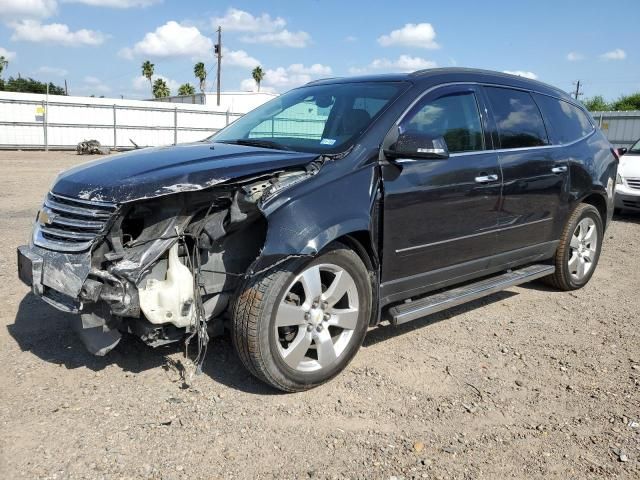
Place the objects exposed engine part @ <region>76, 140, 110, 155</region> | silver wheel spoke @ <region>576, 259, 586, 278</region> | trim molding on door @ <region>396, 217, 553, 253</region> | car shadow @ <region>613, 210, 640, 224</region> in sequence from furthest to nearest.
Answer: exposed engine part @ <region>76, 140, 110, 155</region> < car shadow @ <region>613, 210, 640, 224</region> < silver wheel spoke @ <region>576, 259, 586, 278</region> < trim molding on door @ <region>396, 217, 553, 253</region>

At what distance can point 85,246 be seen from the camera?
9.91 ft

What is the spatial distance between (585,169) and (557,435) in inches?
122

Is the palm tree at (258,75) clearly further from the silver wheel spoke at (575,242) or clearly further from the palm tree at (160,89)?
the silver wheel spoke at (575,242)

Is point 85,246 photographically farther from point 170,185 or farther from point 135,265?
point 170,185

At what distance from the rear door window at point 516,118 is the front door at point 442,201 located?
0.23 m

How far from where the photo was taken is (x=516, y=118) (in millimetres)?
4684

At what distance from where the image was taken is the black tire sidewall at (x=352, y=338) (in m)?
3.14

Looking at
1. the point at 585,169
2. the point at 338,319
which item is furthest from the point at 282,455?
the point at 585,169

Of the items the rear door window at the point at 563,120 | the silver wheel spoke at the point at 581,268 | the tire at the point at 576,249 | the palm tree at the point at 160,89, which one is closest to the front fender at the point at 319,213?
the rear door window at the point at 563,120

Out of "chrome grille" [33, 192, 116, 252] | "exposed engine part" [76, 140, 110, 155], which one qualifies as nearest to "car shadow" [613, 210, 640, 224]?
"chrome grille" [33, 192, 116, 252]

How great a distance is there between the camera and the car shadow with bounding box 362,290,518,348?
14.1ft

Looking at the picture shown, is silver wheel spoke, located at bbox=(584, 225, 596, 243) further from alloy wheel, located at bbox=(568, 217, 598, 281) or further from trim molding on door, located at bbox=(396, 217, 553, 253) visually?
trim molding on door, located at bbox=(396, 217, 553, 253)

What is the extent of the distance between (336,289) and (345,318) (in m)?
0.20

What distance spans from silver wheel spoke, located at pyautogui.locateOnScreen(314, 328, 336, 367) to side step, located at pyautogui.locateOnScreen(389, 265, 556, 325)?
507 millimetres
